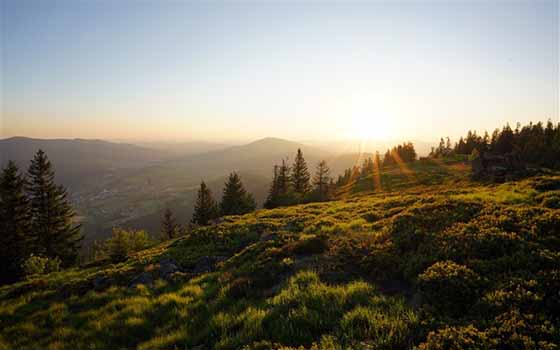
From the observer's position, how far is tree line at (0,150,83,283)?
98.4 feet

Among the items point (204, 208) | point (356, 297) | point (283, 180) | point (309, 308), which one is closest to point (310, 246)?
point (356, 297)

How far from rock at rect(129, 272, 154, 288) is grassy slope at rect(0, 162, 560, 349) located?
525mm

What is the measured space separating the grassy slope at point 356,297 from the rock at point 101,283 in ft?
0.96

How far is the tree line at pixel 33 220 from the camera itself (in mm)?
29984

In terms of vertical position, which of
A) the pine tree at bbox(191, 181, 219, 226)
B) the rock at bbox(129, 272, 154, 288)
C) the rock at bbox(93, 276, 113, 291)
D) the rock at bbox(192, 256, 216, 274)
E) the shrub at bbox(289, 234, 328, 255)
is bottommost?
the pine tree at bbox(191, 181, 219, 226)

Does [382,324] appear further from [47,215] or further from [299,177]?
[299,177]

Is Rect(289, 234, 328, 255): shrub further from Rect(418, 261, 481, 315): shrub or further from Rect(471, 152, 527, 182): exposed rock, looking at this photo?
Rect(471, 152, 527, 182): exposed rock

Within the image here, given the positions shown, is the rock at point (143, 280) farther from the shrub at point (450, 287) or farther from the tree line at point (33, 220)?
the tree line at point (33, 220)

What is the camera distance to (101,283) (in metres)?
12.2

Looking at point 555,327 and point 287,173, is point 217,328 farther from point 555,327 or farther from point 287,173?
point 287,173

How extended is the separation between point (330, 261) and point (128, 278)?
10.5 meters

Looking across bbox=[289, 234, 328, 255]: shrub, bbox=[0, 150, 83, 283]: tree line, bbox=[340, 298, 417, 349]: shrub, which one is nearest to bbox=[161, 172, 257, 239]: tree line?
bbox=[0, 150, 83, 283]: tree line

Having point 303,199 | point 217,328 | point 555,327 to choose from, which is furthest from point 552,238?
point 303,199

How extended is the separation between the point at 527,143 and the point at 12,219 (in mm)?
110069
